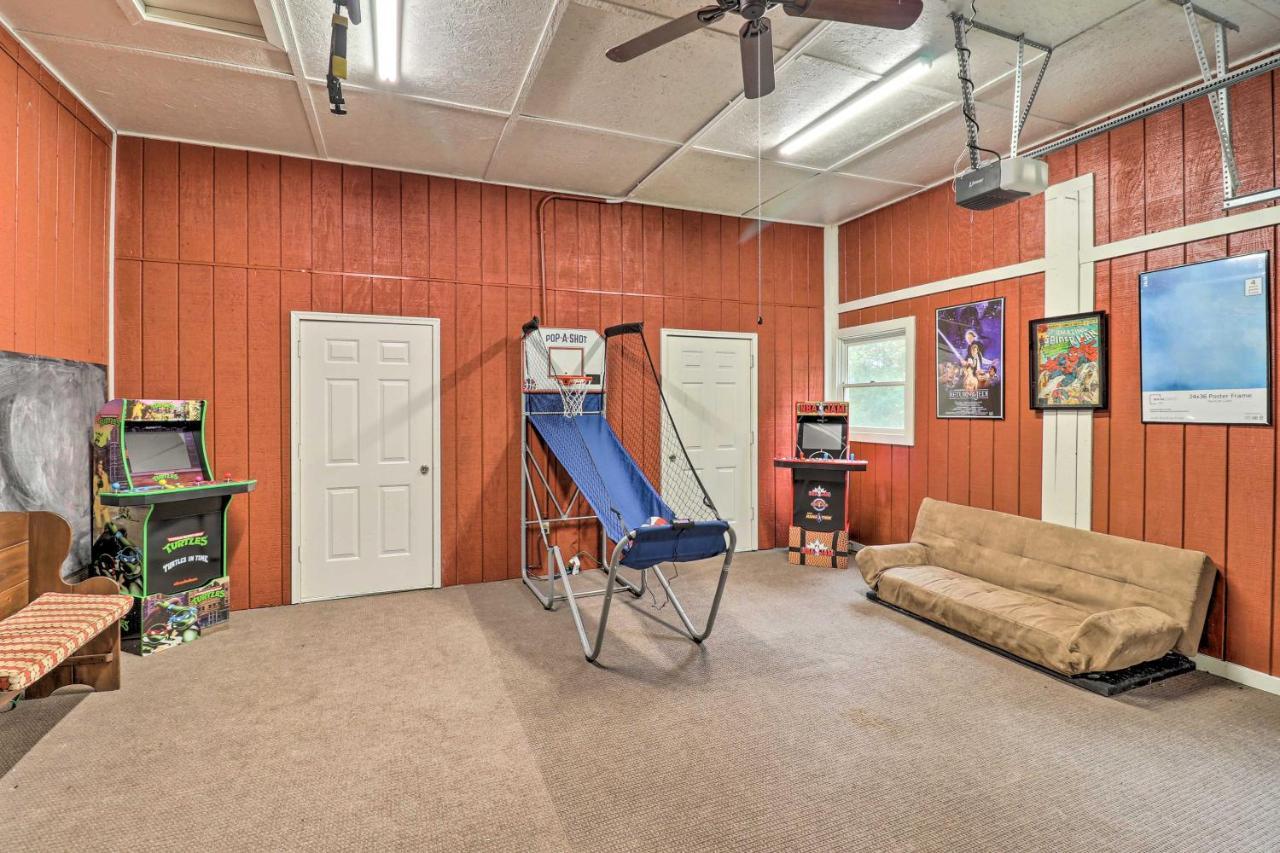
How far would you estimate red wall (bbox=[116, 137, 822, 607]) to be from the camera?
412cm

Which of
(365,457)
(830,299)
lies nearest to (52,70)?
(365,457)

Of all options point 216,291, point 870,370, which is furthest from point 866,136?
point 216,291

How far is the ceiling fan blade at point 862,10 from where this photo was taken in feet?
7.21

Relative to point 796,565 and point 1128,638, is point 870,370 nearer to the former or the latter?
point 796,565

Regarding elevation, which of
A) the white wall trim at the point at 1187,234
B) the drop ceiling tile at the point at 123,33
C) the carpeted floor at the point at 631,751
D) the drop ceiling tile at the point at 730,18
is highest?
the drop ceiling tile at the point at 730,18

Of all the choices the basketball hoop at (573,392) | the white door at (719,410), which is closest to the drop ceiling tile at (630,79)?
the basketball hoop at (573,392)

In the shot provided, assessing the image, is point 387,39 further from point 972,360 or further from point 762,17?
point 972,360

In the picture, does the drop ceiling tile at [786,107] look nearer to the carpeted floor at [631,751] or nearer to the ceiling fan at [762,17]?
the ceiling fan at [762,17]

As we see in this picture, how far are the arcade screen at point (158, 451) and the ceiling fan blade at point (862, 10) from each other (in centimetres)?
411

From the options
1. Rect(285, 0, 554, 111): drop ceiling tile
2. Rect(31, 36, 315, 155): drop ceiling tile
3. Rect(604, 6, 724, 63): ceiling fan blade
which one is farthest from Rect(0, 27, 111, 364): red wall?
Rect(604, 6, 724, 63): ceiling fan blade

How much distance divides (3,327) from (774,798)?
155 inches

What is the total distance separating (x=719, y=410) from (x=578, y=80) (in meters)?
3.14

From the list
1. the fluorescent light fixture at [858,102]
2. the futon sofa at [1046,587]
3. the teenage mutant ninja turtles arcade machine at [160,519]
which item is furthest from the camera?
the teenage mutant ninja turtles arcade machine at [160,519]

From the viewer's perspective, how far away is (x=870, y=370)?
5.83 meters
